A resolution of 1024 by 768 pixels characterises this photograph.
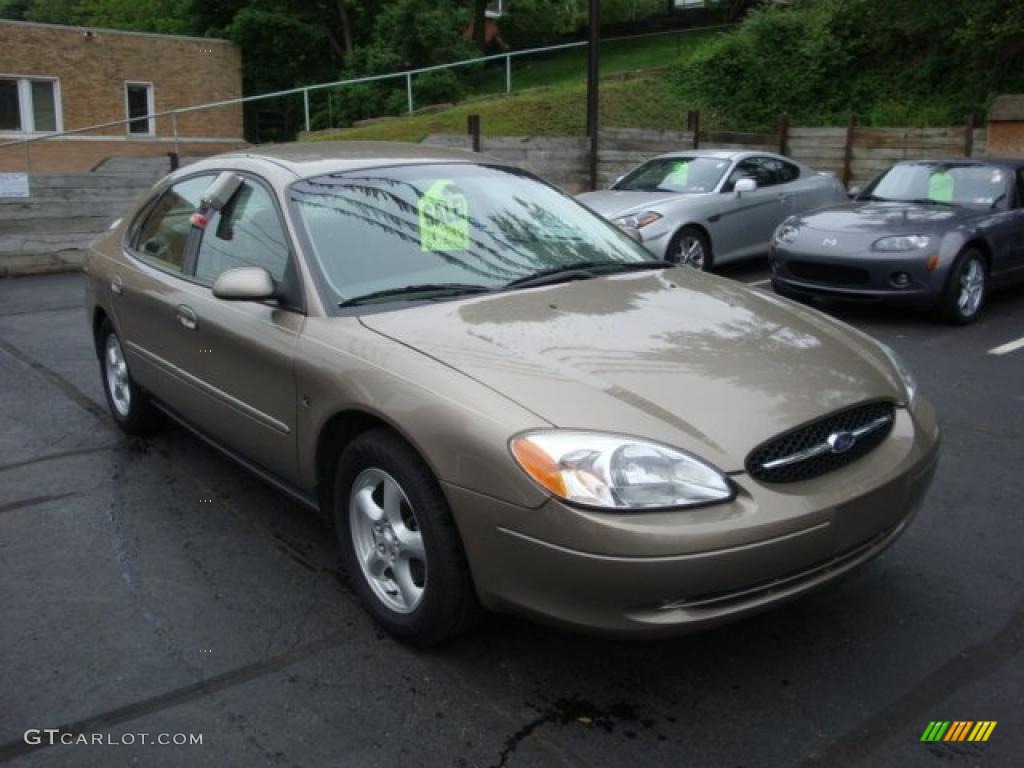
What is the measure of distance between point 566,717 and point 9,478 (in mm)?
3311

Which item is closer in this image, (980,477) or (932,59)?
(980,477)

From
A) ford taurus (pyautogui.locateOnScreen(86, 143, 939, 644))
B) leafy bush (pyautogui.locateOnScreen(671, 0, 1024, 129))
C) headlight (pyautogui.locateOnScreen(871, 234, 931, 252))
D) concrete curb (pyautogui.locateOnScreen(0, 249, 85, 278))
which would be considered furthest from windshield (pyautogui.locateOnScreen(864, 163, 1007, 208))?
leafy bush (pyautogui.locateOnScreen(671, 0, 1024, 129))

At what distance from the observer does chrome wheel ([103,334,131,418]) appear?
5.19 meters

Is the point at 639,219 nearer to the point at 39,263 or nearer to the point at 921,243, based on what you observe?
the point at 921,243

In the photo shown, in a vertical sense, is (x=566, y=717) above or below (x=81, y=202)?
below

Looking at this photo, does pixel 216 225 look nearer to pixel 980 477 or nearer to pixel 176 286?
pixel 176 286

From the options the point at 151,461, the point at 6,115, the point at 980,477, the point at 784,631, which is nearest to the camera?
the point at 784,631

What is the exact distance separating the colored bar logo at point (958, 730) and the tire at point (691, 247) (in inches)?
277

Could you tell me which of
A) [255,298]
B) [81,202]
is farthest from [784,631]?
[81,202]

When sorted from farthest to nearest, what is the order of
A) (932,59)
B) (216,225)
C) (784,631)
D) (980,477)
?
(932,59)
(980,477)
(216,225)
(784,631)

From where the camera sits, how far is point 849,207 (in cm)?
870

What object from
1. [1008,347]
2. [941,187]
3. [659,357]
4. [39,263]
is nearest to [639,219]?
[941,187]

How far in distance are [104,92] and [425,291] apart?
961 inches

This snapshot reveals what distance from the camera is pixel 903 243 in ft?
25.3
